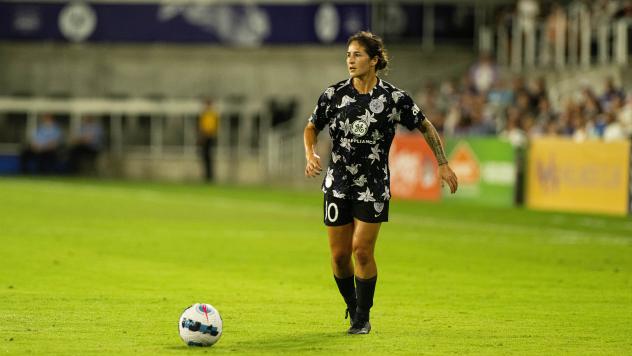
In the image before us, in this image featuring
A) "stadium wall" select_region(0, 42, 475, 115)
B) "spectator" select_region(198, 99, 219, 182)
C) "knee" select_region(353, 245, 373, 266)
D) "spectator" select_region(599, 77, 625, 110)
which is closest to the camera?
"knee" select_region(353, 245, 373, 266)

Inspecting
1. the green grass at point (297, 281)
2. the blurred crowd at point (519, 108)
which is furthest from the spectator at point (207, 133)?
the green grass at point (297, 281)

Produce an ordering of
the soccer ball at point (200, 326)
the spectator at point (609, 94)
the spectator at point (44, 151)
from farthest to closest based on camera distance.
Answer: the spectator at point (44, 151), the spectator at point (609, 94), the soccer ball at point (200, 326)

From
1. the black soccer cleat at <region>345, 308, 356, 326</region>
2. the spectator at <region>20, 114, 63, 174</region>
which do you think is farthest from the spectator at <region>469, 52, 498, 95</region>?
the black soccer cleat at <region>345, 308, 356, 326</region>

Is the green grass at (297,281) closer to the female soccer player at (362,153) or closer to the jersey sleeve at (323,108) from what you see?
the female soccer player at (362,153)

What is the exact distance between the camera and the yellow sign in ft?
97.0

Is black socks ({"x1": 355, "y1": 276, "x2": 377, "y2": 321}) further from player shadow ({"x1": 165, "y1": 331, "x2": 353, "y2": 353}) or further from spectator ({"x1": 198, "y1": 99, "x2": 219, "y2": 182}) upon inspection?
spectator ({"x1": 198, "y1": 99, "x2": 219, "y2": 182})

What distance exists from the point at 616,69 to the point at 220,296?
2322cm

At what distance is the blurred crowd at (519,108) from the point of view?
31578mm

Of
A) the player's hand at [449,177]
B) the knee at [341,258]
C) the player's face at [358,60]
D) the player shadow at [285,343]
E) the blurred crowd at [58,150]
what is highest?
the player's face at [358,60]

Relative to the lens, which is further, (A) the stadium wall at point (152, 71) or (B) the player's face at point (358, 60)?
(A) the stadium wall at point (152, 71)

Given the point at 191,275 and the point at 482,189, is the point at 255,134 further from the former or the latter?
the point at 191,275

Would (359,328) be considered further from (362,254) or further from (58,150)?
(58,150)

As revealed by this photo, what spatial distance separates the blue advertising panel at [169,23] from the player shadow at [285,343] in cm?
3767

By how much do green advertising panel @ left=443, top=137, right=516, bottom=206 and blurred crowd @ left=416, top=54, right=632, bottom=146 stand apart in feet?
1.60
